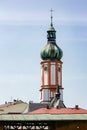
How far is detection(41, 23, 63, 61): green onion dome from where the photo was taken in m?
123

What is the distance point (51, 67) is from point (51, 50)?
13.6ft

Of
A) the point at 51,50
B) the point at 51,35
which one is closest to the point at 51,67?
the point at 51,50

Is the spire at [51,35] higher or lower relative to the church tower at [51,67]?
higher

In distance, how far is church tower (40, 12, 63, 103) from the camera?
120644mm

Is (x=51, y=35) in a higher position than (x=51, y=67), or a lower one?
higher

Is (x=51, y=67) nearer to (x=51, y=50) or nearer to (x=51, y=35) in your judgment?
(x=51, y=50)

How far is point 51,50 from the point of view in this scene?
12294 cm

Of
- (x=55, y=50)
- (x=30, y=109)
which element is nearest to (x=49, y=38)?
(x=55, y=50)

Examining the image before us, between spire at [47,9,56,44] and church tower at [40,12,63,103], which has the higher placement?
spire at [47,9,56,44]

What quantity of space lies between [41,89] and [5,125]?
66.9 metres

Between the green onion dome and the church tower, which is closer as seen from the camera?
the church tower

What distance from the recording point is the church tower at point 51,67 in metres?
121

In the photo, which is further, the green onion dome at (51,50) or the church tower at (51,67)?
the green onion dome at (51,50)

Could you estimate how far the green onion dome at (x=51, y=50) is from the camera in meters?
123
